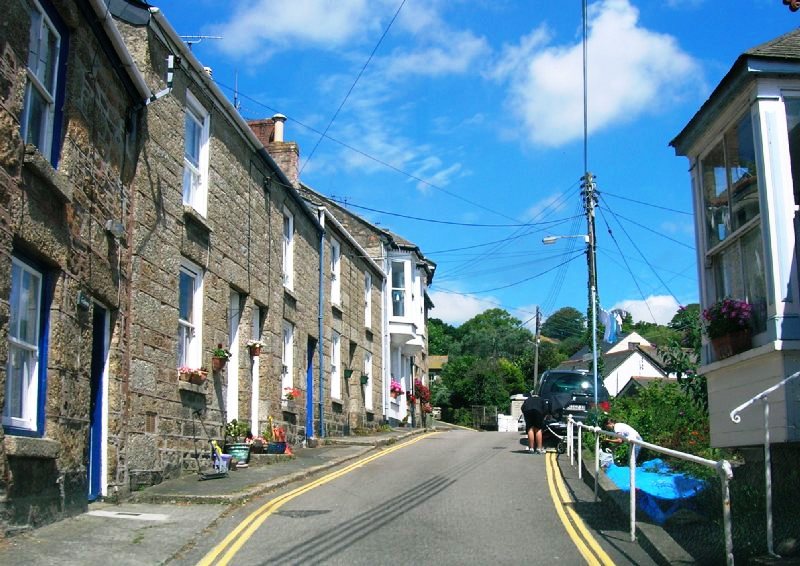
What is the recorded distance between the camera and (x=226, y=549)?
27.3 ft

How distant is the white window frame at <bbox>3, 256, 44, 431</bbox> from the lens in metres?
8.12

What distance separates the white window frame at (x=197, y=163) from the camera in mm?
14156

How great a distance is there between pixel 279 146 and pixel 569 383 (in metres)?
9.86

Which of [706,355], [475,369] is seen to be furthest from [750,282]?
[475,369]

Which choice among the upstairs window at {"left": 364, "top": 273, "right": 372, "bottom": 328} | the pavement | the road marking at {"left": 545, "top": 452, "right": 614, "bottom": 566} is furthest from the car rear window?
the pavement

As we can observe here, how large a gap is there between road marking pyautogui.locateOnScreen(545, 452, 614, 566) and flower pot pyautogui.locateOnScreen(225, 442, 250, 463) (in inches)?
197

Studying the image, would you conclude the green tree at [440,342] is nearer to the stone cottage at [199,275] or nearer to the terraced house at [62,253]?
the stone cottage at [199,275]

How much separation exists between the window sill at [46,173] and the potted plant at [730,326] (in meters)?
7.15

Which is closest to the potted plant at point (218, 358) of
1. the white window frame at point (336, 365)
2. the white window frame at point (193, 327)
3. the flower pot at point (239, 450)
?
the white window frame at point (193, 327)

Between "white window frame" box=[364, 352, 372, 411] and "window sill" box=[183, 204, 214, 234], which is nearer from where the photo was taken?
"window sill" box=[183, 204, 214, 234]

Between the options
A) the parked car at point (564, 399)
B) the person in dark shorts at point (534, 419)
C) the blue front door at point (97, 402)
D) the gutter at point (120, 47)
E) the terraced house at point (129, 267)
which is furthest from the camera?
the parked car at point (564, 399)

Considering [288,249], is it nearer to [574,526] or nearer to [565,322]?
[574,526]

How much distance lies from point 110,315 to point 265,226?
7.05 m

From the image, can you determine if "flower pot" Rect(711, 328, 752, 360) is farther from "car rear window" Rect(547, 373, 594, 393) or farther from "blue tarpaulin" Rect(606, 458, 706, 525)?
"car rear window" Rect(547, 373, 594, 393)
